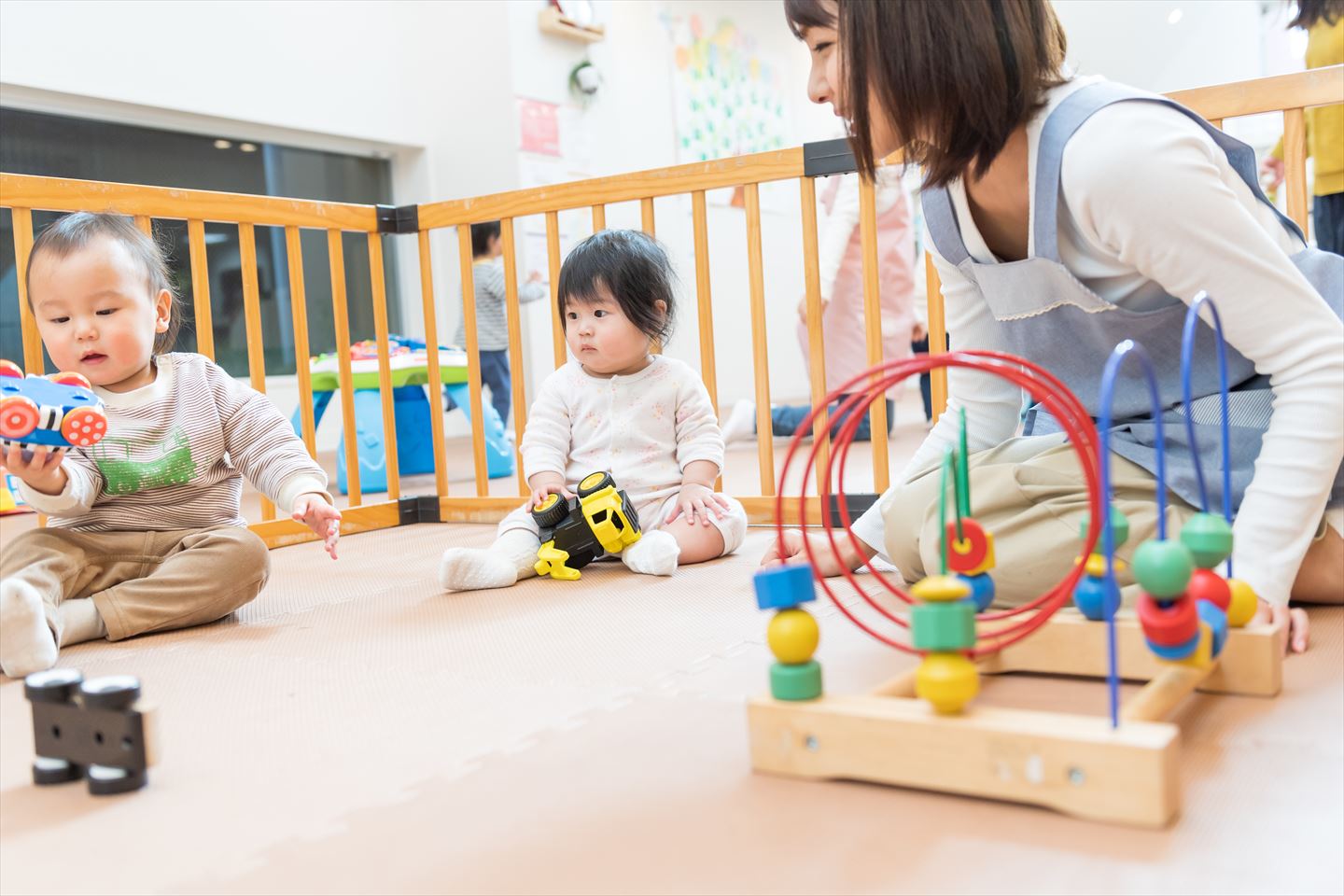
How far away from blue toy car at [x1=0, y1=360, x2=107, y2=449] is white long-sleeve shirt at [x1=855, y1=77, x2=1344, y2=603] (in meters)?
0.94

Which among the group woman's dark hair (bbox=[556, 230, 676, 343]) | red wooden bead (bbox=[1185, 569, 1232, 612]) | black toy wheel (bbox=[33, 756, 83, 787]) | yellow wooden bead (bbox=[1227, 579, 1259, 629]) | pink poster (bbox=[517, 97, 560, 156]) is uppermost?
pink poster (bbox=[517, 97, 560, 156])

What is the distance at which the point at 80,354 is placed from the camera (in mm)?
1335

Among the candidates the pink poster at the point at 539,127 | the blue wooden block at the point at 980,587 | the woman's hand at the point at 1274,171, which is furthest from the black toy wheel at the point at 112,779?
the pink poster at the point at 539,127

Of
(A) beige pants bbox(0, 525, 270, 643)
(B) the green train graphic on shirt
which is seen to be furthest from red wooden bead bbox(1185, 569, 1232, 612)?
(B) the green train graphic on shirt

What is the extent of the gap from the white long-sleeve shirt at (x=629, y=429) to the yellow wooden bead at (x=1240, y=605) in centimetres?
95

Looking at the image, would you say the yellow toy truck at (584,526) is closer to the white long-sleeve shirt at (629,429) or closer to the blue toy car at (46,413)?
the white long-sleeve shirt at (629,429)

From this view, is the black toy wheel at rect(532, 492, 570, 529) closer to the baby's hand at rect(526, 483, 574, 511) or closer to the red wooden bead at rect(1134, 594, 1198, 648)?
the baby's hand at rect(526, 483, 574, 511)

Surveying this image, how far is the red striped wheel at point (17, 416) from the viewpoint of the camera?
110cm

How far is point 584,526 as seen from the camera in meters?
1.56

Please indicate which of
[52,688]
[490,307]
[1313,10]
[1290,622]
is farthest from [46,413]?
[490,307]

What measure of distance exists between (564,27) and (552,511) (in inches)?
128

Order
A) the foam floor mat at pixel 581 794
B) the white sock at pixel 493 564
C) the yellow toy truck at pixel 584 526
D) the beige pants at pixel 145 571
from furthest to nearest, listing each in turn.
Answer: the yellow toy truck at pixel 584 526 → the white sock at pixel 493 564 → the beige pants at pixel 145 571 → the foam floor mat at pixel 581 794

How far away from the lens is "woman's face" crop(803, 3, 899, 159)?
2.98 feet

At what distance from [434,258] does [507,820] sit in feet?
12.9
